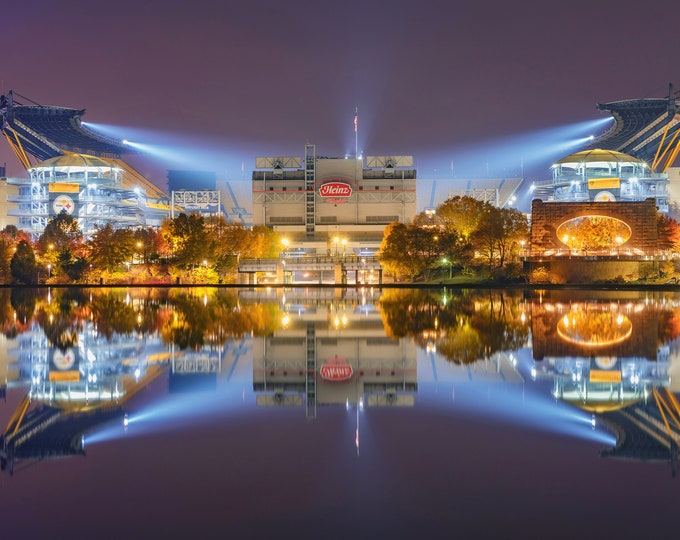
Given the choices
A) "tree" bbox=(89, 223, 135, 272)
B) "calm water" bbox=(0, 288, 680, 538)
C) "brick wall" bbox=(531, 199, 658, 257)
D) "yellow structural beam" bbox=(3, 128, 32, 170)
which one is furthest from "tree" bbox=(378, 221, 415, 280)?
"yellow structural beam" bbox=(3, 128, 32, 170)

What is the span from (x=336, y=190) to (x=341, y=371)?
374 ft

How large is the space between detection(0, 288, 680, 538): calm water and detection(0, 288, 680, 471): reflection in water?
8 centimetres

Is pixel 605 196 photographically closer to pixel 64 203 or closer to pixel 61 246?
pixel 61 246

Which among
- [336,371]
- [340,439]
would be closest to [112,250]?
[336,371]

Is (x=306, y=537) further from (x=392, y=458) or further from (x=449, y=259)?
(x=449, y=259)

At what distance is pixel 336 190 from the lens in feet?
431

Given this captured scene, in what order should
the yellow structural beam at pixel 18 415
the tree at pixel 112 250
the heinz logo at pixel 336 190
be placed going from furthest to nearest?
the heinz logo at pixel 336 190
the tree at pixel 112 250
the yellow structural beam at pixel 18 415

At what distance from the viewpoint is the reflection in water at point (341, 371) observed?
1247 centimetres

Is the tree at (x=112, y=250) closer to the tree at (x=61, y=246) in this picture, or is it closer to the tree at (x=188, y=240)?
the tree at (x=61, y=246)

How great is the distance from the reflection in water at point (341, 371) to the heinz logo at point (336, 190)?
97.8 metres

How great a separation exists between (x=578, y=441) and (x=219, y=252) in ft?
292

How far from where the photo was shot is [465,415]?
43.9 feet

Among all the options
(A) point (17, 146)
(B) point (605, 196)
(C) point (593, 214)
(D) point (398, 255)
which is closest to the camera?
(C) point (593, 214)

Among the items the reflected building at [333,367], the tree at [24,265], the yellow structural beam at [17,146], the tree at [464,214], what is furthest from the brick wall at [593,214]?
the yellow structural beam at [17,146]
